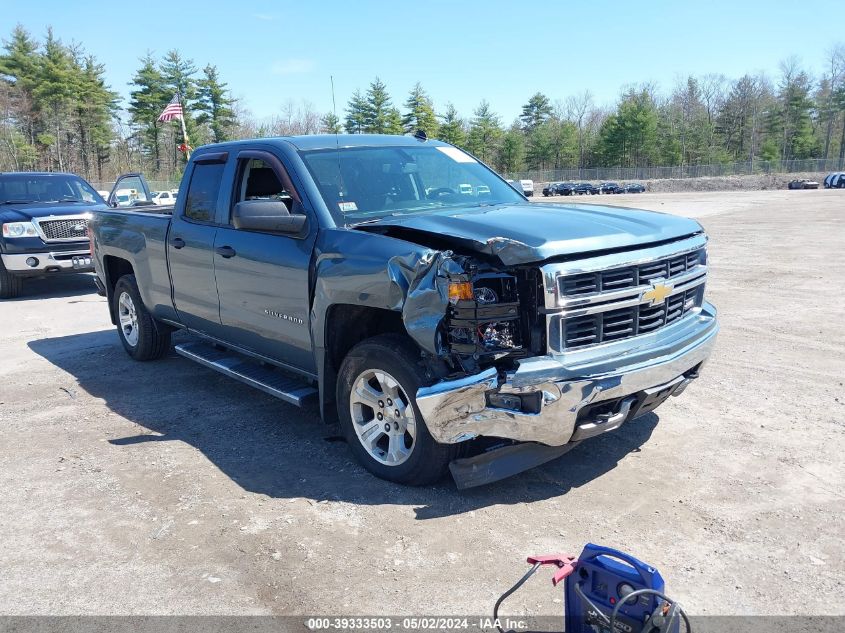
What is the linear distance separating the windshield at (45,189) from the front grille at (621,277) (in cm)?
1183

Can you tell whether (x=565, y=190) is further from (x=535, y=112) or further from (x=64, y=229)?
(x=64, y=229)

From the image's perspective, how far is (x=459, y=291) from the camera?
3693 mm

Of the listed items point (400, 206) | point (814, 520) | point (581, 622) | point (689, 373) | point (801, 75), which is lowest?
point (814, 520)

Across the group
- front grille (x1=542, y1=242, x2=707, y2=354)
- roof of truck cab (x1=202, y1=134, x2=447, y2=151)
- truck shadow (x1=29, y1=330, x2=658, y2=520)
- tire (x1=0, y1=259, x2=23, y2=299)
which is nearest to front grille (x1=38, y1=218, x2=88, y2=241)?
tire (x1=0, y1=259, x2=23, y2=299)

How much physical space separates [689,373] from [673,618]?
2291 mm

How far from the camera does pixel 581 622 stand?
2.61 metres

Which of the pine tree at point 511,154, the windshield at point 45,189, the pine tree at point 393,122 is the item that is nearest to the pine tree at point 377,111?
the pine tree at point 393,122

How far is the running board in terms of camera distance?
485 centimetres

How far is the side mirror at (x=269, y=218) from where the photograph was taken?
175 inches

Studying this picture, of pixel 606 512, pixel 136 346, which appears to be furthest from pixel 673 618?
pixel 136 346

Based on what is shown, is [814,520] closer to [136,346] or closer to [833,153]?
[136,346]

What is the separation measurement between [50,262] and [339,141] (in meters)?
8.54

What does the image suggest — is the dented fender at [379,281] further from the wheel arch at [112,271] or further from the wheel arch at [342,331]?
the wheel arch at [112,271]

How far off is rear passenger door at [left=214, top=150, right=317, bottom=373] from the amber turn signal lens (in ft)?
4.07
